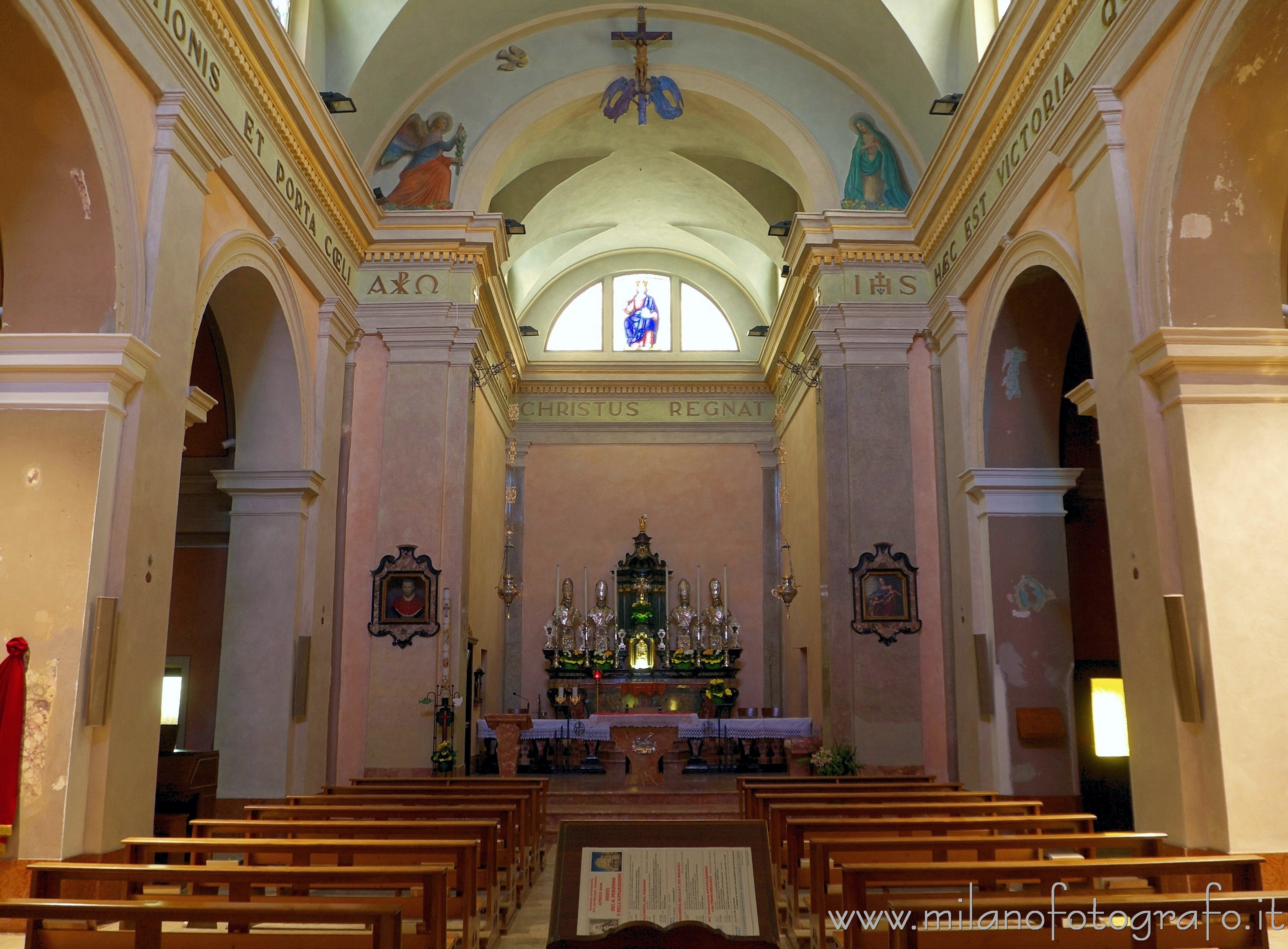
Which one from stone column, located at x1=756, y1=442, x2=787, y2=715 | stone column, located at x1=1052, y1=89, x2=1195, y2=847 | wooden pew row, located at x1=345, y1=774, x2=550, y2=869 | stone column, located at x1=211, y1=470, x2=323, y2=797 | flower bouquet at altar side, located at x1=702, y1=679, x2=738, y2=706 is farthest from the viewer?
stone column, located at x1=756, y1=442, x2=787, y2=715

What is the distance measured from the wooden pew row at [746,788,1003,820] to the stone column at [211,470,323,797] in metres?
4.90

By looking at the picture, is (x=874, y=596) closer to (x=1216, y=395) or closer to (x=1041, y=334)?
(x=1041, y=334)

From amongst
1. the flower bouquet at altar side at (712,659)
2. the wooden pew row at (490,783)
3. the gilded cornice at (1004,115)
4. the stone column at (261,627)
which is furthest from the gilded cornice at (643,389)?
the wooden pew row at (490,783)

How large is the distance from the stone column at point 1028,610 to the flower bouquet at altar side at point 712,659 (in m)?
7.67

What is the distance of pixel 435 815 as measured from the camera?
21.4 feet

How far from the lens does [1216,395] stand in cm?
643

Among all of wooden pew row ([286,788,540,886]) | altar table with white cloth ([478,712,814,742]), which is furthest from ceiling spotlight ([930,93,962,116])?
wooden pew row ([286,788,540,886])

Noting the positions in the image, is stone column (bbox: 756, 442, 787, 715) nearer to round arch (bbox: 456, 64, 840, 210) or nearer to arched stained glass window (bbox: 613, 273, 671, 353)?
arched stained glass window (bbox: 613, 273, 671, 353)

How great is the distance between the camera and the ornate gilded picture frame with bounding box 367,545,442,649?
11.8m

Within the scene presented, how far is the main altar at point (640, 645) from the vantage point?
1703 cm

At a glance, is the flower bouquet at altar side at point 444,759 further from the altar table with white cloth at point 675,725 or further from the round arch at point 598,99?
the round arch at point 598,99

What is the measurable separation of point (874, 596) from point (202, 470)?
25.4 ft

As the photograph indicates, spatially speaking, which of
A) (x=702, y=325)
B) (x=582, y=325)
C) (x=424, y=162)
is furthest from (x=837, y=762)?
(x=582, y=325)

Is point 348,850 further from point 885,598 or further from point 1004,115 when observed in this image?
point 885,598
